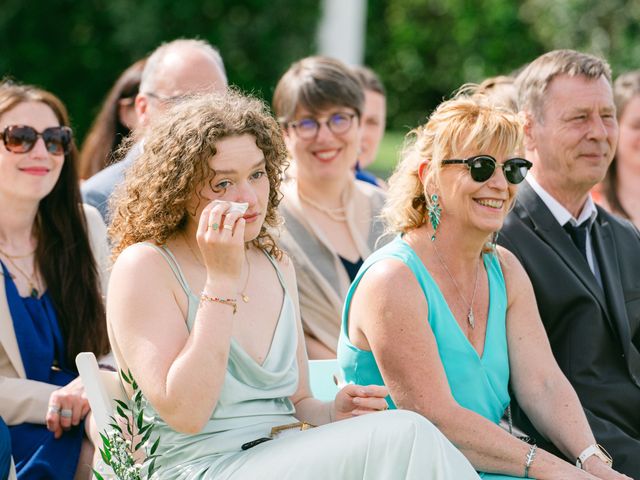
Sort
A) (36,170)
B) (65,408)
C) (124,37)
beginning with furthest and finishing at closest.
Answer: (124,37)
(36,170)
(65,408)

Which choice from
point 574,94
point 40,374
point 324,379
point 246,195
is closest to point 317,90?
point 574,94

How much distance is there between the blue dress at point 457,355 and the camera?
329 cm

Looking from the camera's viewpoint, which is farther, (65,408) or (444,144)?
(65,408)

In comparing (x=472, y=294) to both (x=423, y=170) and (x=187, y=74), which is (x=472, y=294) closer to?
(x=423, y=170)

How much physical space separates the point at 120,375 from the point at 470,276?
1.25 metres

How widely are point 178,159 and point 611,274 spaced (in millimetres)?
1888

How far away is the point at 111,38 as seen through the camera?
1487 cm

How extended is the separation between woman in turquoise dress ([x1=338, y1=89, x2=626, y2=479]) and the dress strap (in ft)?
2.05

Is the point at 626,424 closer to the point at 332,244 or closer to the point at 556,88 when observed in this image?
the point at 556,88

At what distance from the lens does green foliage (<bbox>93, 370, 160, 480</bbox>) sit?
2631 millimetres

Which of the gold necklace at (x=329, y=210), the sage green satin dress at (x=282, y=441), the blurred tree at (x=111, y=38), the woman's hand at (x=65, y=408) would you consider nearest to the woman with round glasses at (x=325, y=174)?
the gold necklace at (x=329, y=210)

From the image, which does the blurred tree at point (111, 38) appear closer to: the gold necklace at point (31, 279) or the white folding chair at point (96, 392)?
the gold necklace at point (31, 279)

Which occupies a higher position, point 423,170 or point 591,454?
point 423,170

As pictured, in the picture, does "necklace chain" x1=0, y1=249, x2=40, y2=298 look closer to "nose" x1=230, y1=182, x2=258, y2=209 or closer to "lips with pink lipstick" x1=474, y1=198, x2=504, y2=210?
"nose" x1=230, y1=182, x2=258, y2=209
